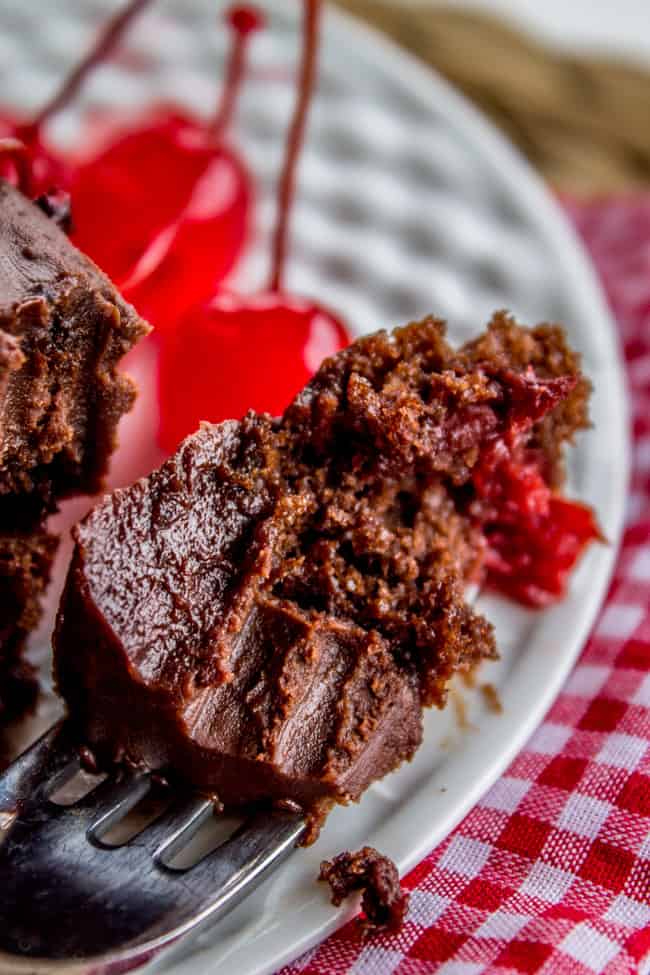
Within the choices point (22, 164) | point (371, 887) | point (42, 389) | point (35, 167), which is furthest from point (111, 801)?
point (35, 167)

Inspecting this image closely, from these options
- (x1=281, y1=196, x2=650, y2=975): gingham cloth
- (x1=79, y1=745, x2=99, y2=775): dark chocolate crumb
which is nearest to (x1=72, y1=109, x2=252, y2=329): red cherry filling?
(x1=79, y1=745, x2=99, y2=775): dark chocolate crumb

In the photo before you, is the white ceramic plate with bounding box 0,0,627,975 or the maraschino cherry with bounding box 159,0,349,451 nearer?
the white ceramic plate with bounding box 0,0,627,975

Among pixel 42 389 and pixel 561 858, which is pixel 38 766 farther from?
pixel 561 858

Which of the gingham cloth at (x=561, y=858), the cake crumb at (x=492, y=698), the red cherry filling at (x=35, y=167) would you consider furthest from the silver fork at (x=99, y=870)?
the red cherry filling at (x=35, y=167)

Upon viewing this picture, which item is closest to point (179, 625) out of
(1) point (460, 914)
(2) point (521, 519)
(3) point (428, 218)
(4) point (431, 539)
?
(4) point (431, 539)

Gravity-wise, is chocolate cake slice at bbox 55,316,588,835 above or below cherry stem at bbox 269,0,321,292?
below

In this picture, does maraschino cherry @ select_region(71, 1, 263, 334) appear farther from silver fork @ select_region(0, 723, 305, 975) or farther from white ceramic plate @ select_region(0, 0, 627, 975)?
silver fork @ select_region(0, 723, 305, 975)
